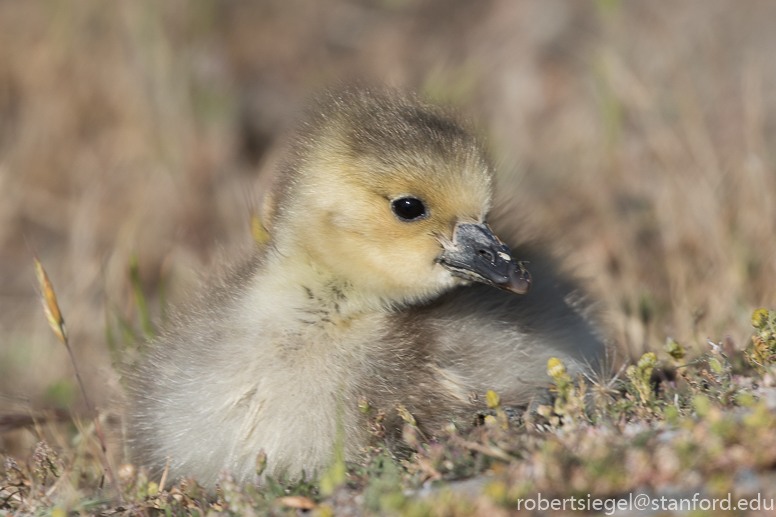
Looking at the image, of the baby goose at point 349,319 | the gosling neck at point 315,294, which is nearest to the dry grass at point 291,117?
the baby goose at point 349,319

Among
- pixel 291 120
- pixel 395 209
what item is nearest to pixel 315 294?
pixel 395 209

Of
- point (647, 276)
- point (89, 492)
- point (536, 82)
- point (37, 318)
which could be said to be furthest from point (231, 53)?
point (89, 492)

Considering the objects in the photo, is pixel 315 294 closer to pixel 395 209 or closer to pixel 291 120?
pixel 395 209

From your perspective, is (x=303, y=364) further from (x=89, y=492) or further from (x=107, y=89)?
(x=107, y=89)

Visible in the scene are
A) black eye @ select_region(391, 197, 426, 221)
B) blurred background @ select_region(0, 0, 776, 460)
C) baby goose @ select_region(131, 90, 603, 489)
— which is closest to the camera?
baby goose @ select_region(131, 90, 603, 489)

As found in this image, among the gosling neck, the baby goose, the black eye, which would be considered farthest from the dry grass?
the gosling neck

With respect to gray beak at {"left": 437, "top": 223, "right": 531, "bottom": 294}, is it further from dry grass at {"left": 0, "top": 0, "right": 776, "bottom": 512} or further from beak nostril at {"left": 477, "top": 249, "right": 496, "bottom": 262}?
dry grass at {"left": 0, "top": 0, "right": 776, "bottom": 512}
